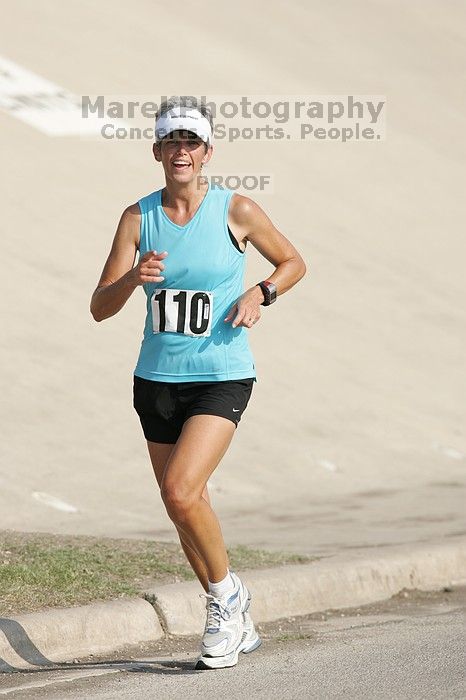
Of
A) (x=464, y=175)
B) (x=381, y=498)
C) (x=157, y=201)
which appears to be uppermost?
(x=464, y=175)

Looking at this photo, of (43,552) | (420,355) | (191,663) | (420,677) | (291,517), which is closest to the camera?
(420,677)

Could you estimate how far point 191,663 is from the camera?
5.43 meters

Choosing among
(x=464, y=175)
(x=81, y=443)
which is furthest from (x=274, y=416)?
(x=464, y=175)

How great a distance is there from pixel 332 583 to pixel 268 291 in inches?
92.0

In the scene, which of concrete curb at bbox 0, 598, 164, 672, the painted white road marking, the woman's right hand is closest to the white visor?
the woman's right hand

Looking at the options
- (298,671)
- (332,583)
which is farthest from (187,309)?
(332,583)

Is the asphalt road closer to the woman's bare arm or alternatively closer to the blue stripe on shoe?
the blue stripe on shoe

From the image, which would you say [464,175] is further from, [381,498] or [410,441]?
[381,498]

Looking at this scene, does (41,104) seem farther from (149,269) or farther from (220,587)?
(220,587)

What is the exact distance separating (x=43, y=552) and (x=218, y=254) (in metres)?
2.38

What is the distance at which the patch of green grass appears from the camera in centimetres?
607

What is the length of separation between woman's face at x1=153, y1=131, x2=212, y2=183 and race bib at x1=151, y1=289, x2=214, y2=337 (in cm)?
44

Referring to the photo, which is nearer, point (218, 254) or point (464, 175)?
point (218, 254)

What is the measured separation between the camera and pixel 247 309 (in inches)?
201
